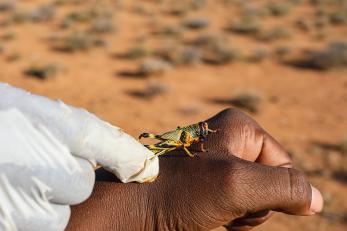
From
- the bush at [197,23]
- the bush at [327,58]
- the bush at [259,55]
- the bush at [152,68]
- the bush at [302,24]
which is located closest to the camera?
the bush at [152,68]

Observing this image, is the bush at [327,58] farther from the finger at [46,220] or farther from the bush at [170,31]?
the finger at [46,220]

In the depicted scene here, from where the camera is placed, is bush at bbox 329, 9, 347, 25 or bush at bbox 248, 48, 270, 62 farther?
bush at bbox 329, 9, 347, 25

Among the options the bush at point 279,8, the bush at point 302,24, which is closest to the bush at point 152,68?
the bush at point 302,24

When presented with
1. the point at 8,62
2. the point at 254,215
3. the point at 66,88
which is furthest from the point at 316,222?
the point at 8,62

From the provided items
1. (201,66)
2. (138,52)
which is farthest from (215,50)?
(138,52)

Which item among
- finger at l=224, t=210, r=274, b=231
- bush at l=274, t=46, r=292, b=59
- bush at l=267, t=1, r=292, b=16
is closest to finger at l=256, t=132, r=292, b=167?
finger at l=224, t=210, r=274, b=231

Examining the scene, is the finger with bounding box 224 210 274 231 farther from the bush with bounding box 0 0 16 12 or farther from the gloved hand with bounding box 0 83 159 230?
the bush with bounding box 0 0 16 12
